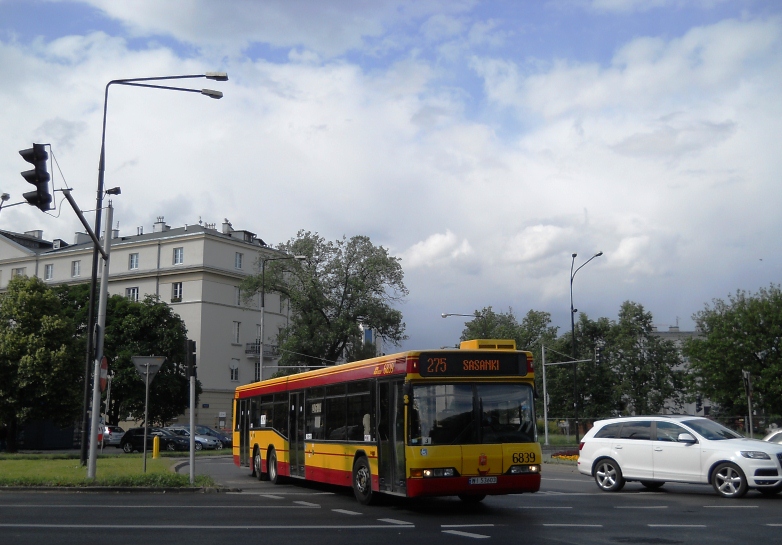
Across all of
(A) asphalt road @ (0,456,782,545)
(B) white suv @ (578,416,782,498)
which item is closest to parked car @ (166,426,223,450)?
(A) asphalt road @ (0,456,782,545)

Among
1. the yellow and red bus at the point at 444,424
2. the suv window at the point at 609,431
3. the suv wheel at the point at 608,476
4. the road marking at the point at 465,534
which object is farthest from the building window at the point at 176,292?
the road marking at the point at 465,534

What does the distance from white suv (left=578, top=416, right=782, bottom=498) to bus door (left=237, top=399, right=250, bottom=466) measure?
10038 mm

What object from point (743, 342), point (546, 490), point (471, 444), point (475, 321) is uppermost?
point (475, 321)

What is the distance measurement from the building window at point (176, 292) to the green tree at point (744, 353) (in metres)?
43.7

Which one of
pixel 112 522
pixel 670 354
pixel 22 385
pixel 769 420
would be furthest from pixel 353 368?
pixel 670 354

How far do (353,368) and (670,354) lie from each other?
62251mm

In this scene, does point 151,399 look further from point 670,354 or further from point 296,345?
point 670,354

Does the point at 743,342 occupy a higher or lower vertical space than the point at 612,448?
higher

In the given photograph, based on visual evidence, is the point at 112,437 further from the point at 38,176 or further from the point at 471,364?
the point at 471,364

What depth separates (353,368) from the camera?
Result: 17.1m

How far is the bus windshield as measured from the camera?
14188mm

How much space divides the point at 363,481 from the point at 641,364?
62632 mm

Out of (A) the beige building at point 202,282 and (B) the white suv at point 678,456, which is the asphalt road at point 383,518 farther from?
(A) the beige building at point 202,282

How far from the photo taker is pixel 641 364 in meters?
74.2
